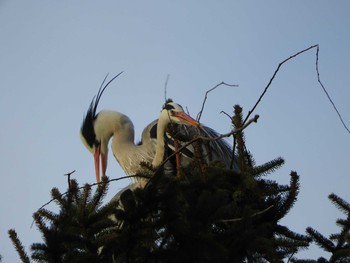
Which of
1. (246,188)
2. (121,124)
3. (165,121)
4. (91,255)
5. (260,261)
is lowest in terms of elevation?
(260,261)

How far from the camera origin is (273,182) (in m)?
3.41

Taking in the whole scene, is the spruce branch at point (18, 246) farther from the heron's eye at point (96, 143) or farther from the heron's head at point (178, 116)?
the heron's eye at point (96, 143)

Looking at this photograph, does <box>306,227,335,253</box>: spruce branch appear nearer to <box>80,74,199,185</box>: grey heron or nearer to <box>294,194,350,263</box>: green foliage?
<box>294,194,350,263</box>: green foliage

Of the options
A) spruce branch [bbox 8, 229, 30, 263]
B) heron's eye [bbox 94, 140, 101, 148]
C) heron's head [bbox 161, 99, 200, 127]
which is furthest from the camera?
heron's eye [bbox 94, 140, 101, 148]

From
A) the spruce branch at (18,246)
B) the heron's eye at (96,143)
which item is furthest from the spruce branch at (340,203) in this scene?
the heron's eye at (96,143)

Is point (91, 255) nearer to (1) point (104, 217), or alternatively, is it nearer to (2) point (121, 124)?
(1) point (104, 217)

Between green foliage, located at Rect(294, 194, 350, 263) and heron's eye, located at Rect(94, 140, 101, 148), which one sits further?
heron's eye, located at Rect(94, 140, 101, 148)

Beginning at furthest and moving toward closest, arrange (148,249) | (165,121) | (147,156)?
1. (147,156)
2. (165,121)
3. (148,249)

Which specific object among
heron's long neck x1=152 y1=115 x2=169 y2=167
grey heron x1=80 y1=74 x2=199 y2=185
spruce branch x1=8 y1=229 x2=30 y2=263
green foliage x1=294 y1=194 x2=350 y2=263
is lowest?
green foliage x1=294 y1=194 x2=350 y2=263

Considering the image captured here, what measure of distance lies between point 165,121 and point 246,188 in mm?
2451

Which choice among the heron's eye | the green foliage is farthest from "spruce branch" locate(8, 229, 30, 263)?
the heron's eye

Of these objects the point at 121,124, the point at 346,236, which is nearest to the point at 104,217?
the point at 346,236

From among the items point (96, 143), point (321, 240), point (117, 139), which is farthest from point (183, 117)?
point (96, 143)

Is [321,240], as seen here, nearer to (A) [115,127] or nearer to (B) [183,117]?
(B) [183,117]
